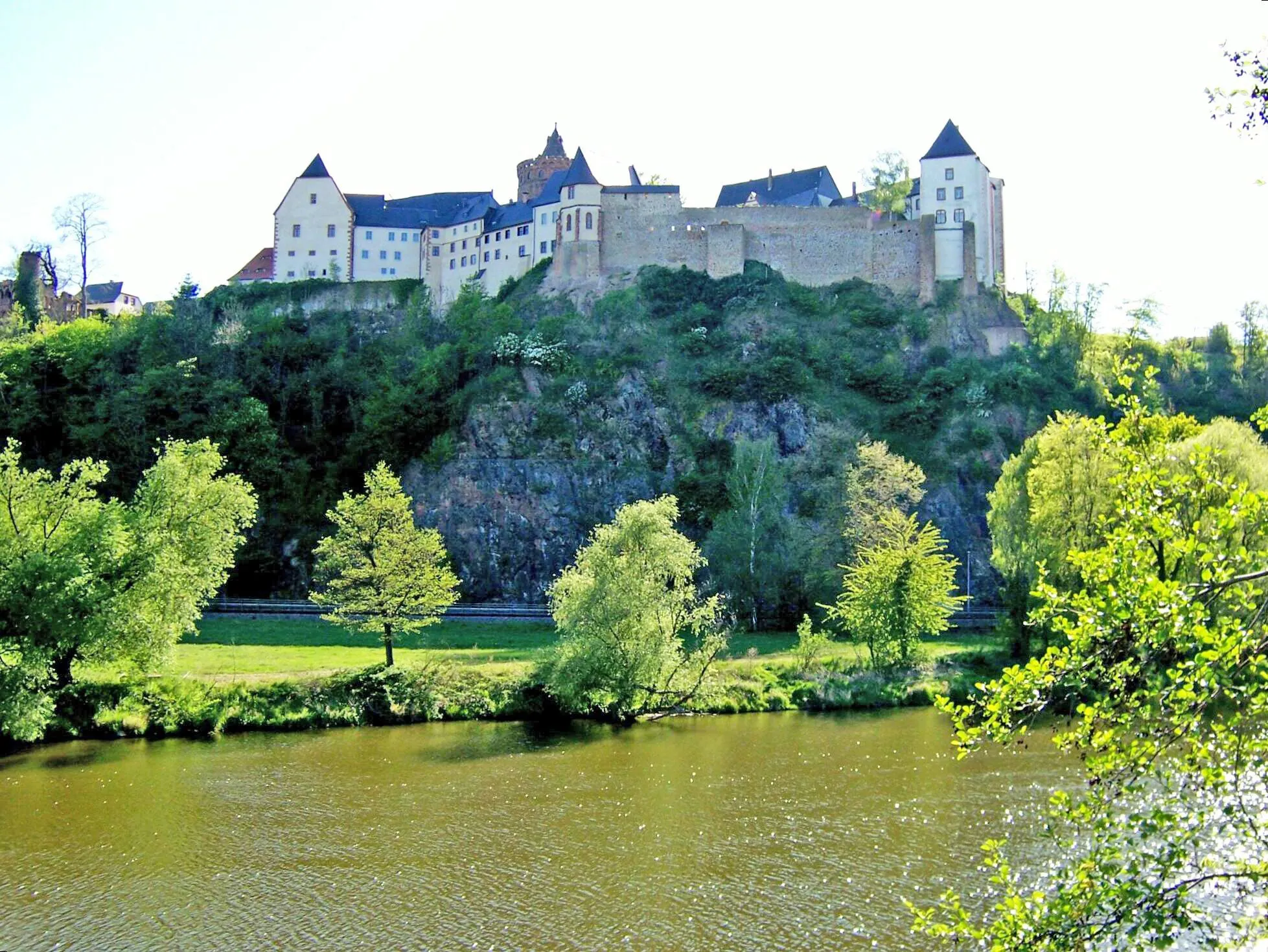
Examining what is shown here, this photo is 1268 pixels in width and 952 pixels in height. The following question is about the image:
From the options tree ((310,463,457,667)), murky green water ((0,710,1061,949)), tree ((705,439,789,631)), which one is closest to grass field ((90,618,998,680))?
tree ((310,463,457,667))

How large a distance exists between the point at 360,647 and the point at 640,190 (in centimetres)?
3668

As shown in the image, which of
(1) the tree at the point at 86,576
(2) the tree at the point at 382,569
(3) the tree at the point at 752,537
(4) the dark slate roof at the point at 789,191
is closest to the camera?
(1) the tree at the point at 86,576

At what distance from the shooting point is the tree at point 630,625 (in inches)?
1246

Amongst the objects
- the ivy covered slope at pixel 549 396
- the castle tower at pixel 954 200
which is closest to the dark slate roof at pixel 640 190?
the ivy covered slope at pixel 549 396

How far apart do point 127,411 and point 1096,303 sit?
5636 centimetres

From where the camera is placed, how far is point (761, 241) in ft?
216

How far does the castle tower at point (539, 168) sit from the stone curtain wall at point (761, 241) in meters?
15.1

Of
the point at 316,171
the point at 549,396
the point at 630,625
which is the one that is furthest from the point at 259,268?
the point at 630,625

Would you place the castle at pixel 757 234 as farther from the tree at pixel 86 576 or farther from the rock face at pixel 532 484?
the tree at pixel 86 576

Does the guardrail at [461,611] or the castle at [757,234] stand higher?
the castle at [757,234]

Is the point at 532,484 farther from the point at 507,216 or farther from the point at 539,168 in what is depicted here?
the point at 539,168

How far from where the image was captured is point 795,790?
77.1ft

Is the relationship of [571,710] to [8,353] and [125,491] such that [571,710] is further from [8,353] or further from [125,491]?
[8,353]

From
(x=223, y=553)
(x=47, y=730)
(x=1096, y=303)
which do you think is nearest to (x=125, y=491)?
(x=223, y=553)
